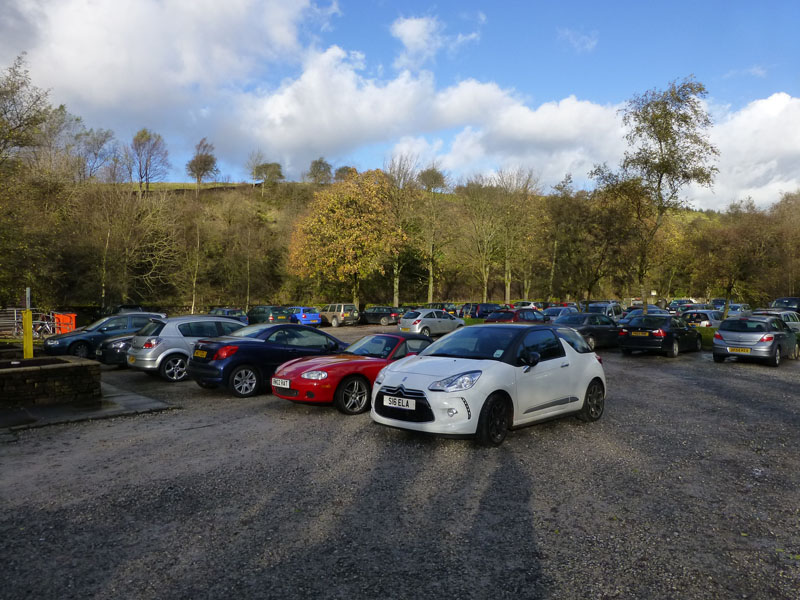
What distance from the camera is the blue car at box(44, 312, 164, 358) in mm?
15875

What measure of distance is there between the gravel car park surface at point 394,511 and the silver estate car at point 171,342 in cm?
437

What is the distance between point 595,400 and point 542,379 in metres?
1.61

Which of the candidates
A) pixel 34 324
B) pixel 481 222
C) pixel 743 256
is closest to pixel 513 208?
pixel 481 222

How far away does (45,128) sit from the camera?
31.3 meters

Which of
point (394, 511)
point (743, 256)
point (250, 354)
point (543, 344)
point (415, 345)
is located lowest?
point (394, 511)

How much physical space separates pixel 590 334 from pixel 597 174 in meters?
9.90

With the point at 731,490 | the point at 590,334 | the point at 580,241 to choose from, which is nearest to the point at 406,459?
the point at 731,490

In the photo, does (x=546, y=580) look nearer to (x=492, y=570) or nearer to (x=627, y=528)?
(x=492, y=570)

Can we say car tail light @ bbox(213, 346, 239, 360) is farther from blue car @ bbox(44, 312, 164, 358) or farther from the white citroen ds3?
blue car @ bbox(44, 312, 164, 358)

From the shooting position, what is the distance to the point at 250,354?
34.7ft

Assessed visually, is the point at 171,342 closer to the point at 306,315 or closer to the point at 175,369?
the point at 175,369

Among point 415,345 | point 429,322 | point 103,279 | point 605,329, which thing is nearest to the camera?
point 415,345

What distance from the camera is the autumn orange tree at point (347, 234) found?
42844 mm

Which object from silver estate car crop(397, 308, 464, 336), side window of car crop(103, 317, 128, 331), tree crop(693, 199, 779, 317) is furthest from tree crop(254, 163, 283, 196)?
side window of car crop(103, 317, 128, 331)
